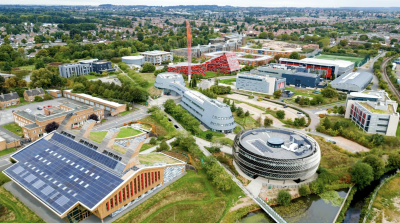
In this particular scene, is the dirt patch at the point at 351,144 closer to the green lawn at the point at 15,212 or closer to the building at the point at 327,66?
the green lawn at the point at 15,212

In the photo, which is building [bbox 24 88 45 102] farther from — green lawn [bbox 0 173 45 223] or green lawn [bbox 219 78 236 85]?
green lawn [bbox 219 78 236 85]

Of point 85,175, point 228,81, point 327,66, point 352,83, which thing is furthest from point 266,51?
point 85,175

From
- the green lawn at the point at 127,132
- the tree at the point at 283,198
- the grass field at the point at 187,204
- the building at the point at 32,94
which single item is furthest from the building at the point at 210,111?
the building at the point at 32,94

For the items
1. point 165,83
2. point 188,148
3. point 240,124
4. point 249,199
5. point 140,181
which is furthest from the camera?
point 165,83

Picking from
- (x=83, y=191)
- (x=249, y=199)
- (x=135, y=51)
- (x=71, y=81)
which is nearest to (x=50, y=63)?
(x=71, y=81)

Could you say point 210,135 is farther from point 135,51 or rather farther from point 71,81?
point 135,51

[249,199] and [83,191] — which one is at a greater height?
[83,191]

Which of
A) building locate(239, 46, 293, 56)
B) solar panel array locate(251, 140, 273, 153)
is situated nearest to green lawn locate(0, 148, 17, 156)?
solar panel array locate(251, 140, 273, 153)
